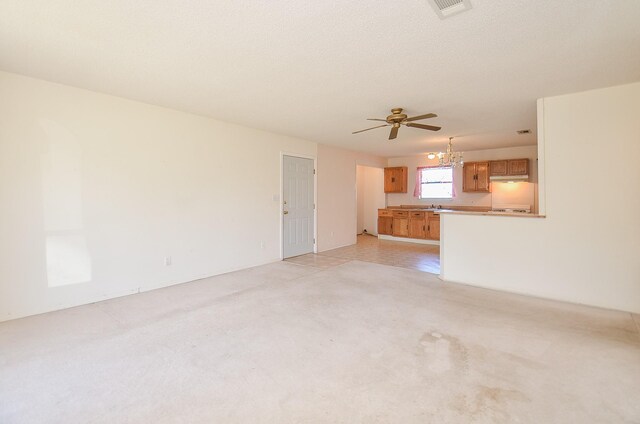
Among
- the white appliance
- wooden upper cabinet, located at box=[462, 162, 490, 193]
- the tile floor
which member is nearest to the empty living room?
the tile floor

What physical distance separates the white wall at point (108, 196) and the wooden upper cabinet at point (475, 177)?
555cm

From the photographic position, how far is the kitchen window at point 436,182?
26.7ft

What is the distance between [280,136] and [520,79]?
3.95 metres

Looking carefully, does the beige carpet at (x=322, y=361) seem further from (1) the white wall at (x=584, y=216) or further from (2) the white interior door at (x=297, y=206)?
(2) the white interior door at (x=297, y=206)

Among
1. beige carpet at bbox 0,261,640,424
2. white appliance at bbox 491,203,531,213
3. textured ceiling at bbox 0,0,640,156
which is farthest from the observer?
white appliance at bbox 491,203,531,213

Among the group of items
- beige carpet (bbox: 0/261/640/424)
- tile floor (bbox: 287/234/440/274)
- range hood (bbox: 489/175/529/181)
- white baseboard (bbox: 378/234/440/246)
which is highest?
range hood (bbox: 489/175/529/181)

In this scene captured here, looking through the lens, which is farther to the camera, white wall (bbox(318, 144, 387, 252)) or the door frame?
white wall (bbox(318, 144, 387, 252))

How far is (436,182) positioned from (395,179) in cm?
115

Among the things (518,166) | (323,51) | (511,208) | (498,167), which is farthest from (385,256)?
(323,51)

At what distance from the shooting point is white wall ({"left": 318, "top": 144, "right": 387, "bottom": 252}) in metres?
6.86

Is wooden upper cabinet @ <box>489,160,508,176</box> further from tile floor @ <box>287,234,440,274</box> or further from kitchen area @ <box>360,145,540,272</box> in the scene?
tile floor @ <box>287,234,440,274</box>

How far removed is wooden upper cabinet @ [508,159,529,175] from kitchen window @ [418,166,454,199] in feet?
4.72

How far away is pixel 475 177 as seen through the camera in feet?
24.7

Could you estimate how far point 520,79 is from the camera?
10.4 ft
